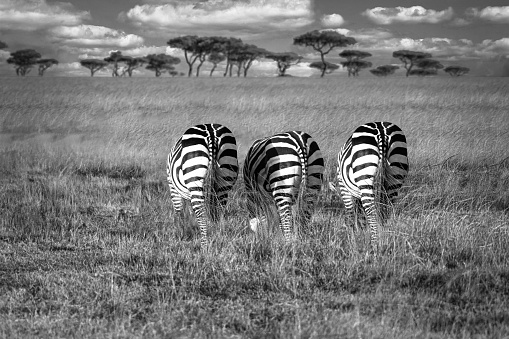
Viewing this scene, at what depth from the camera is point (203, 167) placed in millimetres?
5719

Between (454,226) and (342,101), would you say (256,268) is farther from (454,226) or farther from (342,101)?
(342,101)

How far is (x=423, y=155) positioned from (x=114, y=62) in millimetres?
67841

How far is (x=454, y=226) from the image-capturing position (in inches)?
244

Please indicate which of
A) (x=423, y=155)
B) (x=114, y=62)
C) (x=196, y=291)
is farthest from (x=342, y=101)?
(x=114, y=62)

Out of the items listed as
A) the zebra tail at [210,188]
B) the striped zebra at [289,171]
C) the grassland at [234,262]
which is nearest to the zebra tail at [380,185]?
the grassland at [234,262]

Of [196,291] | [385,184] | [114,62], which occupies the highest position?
[114,62]

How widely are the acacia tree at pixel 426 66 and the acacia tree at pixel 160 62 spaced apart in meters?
30.5

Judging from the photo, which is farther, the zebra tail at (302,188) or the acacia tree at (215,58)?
the acacia tree at (215,58)

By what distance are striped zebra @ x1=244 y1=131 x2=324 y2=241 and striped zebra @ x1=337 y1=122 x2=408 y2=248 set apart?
13.5 inches

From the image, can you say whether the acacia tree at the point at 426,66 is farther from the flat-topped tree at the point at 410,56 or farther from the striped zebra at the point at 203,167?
the striped zebra at the point at 203,167

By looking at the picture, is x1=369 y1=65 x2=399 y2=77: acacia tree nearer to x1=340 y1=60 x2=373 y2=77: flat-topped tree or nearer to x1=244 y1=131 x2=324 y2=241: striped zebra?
x1=340 y1=60 x2=373 y2=77: flat-topped tree

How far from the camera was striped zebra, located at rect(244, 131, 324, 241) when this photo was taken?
572 centimetres

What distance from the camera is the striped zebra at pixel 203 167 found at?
573 centimetres

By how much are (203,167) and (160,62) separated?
227ft
